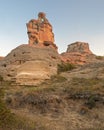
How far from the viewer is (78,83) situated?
28500 mm

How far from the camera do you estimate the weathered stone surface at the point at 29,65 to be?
32906 mm

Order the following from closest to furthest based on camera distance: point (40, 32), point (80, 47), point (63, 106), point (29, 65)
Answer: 1. point (63, 106)
2. point (29, 65)
3. point (40, 32)
4. point (80, 47)

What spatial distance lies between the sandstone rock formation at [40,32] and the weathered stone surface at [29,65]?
4141 cm

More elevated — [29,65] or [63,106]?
[29,65]

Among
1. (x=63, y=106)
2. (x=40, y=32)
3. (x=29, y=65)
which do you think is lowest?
(x=63, y=106)

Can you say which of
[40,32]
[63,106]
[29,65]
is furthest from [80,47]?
[63,106]

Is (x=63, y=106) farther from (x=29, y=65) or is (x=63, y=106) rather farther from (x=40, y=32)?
(x=40, y=32)

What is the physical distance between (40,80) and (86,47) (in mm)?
73176

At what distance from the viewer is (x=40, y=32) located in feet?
277

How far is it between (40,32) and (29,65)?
50477 millimetres

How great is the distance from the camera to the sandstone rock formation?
269ft

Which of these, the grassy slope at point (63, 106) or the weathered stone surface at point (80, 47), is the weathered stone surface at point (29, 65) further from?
the weathered stone surface at point (80, 47)

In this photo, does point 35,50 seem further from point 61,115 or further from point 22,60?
point 61,115

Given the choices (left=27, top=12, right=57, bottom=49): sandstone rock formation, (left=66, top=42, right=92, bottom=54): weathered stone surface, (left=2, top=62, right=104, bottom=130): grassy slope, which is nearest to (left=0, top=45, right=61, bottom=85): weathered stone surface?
(left=2, top=62, right=104, bottom=130): grassy slope
